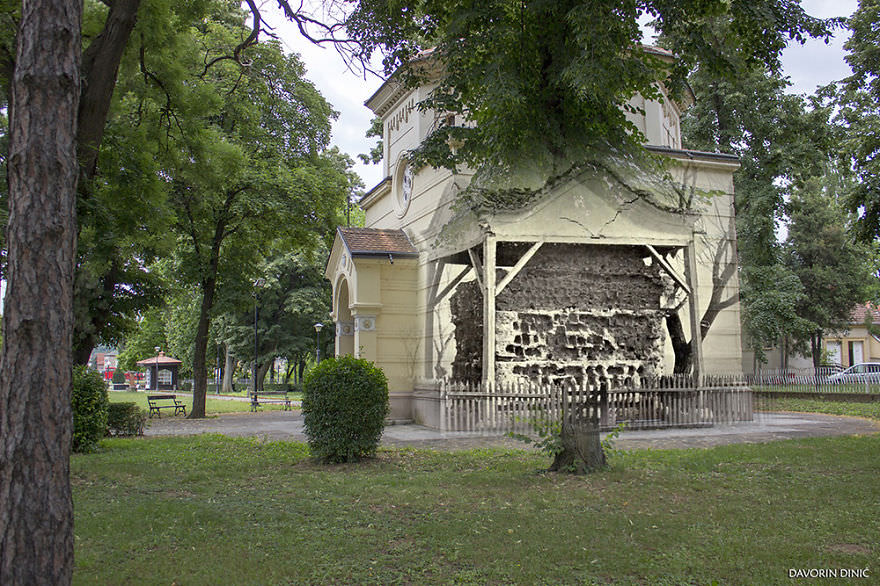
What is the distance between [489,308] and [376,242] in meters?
4.86

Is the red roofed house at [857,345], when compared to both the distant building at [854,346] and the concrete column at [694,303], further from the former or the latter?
the concrete column at [694,303]

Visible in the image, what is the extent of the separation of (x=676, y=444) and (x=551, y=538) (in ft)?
24.0

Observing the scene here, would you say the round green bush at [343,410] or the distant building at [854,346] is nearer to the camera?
the round green bush at [343,410]

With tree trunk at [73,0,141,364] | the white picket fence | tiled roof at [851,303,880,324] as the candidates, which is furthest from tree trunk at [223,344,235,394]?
tiled roof at [851,303,880,324]

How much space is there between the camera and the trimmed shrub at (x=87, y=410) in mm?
11523

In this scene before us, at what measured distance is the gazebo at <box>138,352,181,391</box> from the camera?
59156mm

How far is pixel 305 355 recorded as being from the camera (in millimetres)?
45875

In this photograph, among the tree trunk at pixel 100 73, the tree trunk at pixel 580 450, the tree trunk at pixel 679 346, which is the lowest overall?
the tree trunk at pixel 580 450

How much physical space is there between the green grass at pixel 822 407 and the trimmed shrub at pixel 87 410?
18004 mm

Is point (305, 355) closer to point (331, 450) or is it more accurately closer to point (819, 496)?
point (331, 450)

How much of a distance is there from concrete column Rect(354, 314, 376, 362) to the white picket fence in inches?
136

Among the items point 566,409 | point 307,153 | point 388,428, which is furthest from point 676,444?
point 307,153

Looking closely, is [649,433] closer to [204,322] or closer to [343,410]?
[343,410]

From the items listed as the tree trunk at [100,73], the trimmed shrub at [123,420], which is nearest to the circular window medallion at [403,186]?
the trimmed shrub at [123,420]
